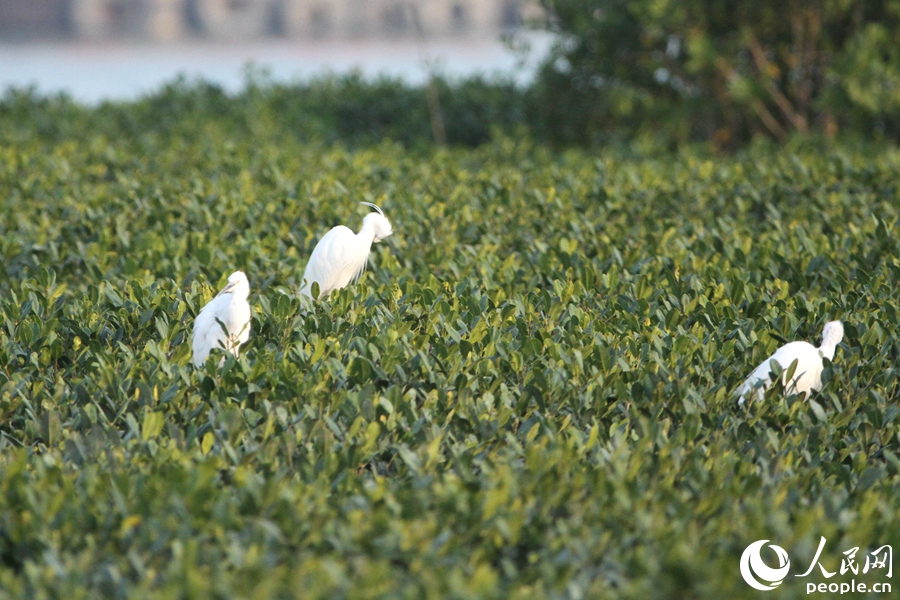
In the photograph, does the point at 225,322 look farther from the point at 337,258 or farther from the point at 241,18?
the point at 241,18

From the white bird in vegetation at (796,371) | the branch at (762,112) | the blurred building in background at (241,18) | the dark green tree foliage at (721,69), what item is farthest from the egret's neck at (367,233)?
the blurred building in background at (241,18)

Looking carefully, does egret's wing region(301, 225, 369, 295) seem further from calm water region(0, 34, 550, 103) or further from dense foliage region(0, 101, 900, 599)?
calm water region(0, 34, 550, 103)

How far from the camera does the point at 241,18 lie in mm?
38438

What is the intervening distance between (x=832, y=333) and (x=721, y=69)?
317 inches

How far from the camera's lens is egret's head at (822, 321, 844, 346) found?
4035mm

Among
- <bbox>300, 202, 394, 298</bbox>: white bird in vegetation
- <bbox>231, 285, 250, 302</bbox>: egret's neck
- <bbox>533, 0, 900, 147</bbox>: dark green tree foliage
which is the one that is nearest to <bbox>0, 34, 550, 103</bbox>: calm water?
<bbox>533, 0, 900, 147</bbox>: dark green tree foliage

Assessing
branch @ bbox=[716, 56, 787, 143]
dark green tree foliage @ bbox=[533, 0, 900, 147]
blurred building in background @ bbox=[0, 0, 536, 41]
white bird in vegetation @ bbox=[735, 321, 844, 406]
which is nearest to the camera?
white bird in vegetation @ bbox=[735, 321, 844, 406]

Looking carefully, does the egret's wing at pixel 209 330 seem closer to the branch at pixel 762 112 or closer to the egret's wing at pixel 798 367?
the egret's wing at pixel 798 367

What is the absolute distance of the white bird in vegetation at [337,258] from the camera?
4781 millimetres

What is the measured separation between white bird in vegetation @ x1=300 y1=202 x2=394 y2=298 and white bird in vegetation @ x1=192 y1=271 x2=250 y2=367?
28.7 inches

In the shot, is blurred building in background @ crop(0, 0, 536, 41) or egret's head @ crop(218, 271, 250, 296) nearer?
egret's head @ crop(218, 271, 250, 296)

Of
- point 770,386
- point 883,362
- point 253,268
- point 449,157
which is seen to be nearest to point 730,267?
point 883,362

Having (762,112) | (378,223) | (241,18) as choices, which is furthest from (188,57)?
(378,223)

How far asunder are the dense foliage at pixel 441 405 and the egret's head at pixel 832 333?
0.11 meters
